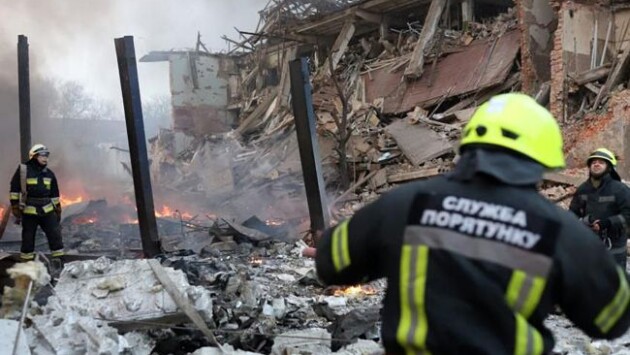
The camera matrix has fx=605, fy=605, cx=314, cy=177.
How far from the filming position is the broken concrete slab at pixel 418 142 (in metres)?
12.6

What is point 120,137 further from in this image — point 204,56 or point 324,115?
point 324,115

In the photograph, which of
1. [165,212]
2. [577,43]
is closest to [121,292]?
[577,43]

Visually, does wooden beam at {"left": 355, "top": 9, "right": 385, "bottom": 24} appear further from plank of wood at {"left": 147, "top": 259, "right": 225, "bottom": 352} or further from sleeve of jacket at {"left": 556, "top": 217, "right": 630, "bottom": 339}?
sleeve of jacket at {"left": 556, "top": 217, "right": 630, "bottom": 339}

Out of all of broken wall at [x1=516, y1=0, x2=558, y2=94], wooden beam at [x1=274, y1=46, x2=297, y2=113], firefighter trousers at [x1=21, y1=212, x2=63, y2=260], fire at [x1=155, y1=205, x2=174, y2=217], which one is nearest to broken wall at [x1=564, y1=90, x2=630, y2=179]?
broken wall at [x1=516, y1=0, x2=558, y2=94]

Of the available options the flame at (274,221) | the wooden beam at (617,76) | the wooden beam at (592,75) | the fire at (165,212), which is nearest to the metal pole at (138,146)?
the flame at (274,221)

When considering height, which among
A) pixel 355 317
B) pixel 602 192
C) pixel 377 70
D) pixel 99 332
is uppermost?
pixel 377 70

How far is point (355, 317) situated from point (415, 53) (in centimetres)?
1206

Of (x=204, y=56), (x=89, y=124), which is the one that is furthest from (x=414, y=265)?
(x=89, y=124)

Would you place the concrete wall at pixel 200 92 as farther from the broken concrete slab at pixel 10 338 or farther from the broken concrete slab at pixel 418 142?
the broken concrete slab at pixel 10 338

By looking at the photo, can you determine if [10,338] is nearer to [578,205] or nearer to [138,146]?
[138,146]

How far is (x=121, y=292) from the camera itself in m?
4.32

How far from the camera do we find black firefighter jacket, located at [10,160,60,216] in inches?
295

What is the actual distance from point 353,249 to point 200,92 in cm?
2196

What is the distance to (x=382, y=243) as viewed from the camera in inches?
64.6
